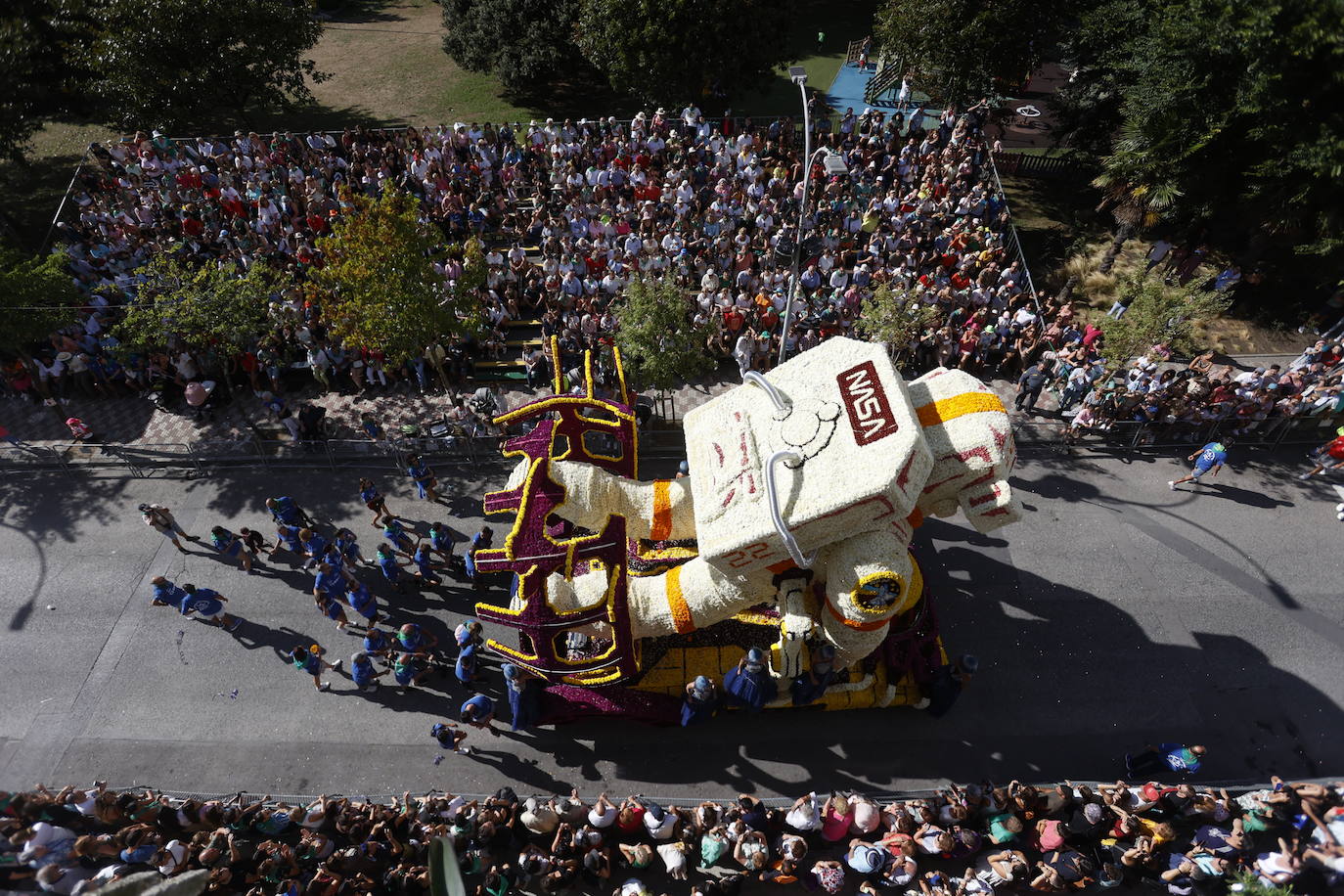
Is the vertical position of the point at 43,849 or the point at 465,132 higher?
the point at 465,132

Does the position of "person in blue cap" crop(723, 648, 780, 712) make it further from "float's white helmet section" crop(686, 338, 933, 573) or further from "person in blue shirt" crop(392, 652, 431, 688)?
"person in blue shirt" crop(392, 652, 431, 688)

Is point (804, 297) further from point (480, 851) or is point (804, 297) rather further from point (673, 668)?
point (480, 851)

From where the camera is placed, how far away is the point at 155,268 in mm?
15336

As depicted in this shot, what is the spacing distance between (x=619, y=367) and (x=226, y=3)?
22.1 m

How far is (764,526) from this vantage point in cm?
892

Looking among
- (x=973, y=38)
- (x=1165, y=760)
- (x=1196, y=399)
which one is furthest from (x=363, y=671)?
(x=973, y=38)

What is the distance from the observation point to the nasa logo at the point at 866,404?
8.74m

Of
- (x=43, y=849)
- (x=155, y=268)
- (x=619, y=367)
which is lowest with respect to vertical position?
(x=43, y=849)

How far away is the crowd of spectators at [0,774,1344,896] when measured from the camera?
9.29 meters

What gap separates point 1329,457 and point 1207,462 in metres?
3.09

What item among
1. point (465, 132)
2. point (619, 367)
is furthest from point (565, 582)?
point (465, 132)

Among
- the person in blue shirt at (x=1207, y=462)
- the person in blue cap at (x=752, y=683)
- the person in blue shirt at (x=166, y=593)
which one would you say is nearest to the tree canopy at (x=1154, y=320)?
the person in blue shirt at (x=1207, y=462)

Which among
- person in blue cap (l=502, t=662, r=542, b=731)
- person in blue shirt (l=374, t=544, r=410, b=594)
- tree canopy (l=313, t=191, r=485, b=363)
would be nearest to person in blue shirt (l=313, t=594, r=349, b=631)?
person in blue shirt (l=374, t=544, r=410, b=594)

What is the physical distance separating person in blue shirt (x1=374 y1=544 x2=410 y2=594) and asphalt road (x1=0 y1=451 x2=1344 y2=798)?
16.6 inches
